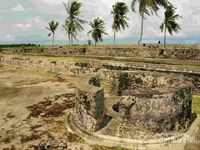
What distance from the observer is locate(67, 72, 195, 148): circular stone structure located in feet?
35.0

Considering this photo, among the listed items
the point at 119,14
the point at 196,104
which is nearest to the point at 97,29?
the point at 119,14

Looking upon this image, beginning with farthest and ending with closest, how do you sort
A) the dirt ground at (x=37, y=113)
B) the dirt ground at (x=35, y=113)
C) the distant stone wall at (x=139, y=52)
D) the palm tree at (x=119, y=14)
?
the palm tree at (x=119, y=14), the distant stone wall at (x=139, y=52), the dirt ground at (x=35, y=113), the dirt ground at (x=37, y=113)

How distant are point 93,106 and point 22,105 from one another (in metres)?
6.19

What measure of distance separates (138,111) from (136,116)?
193 millimetres

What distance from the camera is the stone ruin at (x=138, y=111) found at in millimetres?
10688

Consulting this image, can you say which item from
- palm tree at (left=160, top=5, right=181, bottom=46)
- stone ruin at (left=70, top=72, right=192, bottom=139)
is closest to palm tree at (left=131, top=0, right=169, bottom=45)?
palm tree at (left=160, top=5, right=181, bottom=46)

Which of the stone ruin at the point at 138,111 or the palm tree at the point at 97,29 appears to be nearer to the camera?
the stone ruin at the point at 138,111

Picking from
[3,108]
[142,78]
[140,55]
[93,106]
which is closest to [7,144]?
[93,106]

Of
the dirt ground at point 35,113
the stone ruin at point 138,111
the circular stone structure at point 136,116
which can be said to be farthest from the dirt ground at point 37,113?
the stone ruin at point 138,111

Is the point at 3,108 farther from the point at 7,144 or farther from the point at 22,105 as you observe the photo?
the point at 7,144

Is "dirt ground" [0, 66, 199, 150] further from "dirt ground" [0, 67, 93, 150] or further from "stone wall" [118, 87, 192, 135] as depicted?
"stone wall" [118, 87, 192, 135]

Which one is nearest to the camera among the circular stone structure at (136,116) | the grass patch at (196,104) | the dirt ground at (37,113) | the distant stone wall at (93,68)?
the circular stone structure at (136,116)

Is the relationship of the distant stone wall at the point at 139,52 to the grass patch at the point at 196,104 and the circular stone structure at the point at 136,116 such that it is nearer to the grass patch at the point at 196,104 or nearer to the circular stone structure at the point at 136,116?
the grass patch at the point at 196,104

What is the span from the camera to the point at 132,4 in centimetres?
3584
